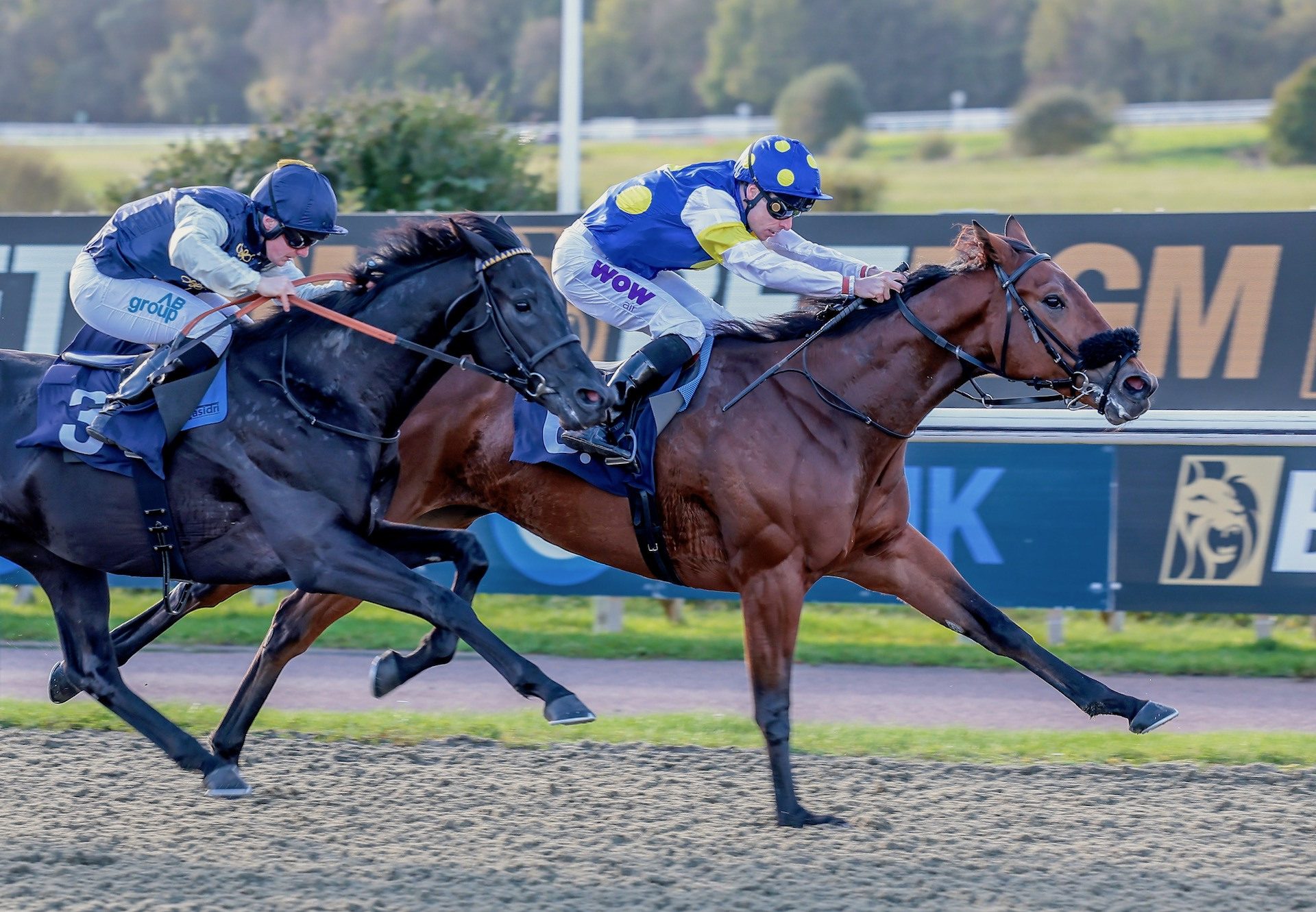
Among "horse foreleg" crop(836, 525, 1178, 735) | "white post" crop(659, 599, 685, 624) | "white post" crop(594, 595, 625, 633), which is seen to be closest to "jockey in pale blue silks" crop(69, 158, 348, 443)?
"horse foreleg" crop(836, 525, 1178, 735)

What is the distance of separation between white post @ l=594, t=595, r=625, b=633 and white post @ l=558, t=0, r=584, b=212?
8.29 ft

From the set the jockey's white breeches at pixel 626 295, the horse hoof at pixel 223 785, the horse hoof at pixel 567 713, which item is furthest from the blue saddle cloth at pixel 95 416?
the horse hoof at pixel 567 713

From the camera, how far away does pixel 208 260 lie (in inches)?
180

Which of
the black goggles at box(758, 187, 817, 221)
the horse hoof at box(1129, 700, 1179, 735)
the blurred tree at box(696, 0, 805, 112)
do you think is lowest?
the horse hoof at box(1129, 700, 1179, 735)

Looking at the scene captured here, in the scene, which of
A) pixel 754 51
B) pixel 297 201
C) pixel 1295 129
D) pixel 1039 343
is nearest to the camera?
pixel 297 201

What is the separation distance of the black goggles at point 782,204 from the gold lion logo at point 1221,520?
3.18 m

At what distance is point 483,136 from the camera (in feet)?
32.9

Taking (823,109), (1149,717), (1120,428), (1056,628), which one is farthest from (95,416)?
(823,109)

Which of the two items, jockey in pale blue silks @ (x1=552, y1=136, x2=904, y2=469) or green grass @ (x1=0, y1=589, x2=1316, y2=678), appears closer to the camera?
jockey in pale blue silks @ (x1=552, y1=136, x2=904, y2=469)

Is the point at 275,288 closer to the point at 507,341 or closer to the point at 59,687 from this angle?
the point at 507,341

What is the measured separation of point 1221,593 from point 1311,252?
167 centimetres

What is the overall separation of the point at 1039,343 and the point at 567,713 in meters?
1.87

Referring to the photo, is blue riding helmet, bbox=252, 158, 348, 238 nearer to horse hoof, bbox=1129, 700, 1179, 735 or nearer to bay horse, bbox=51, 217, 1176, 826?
bay horse, bbox=51, 217, 1176, 826

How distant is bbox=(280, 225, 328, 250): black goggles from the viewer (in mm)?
4809
